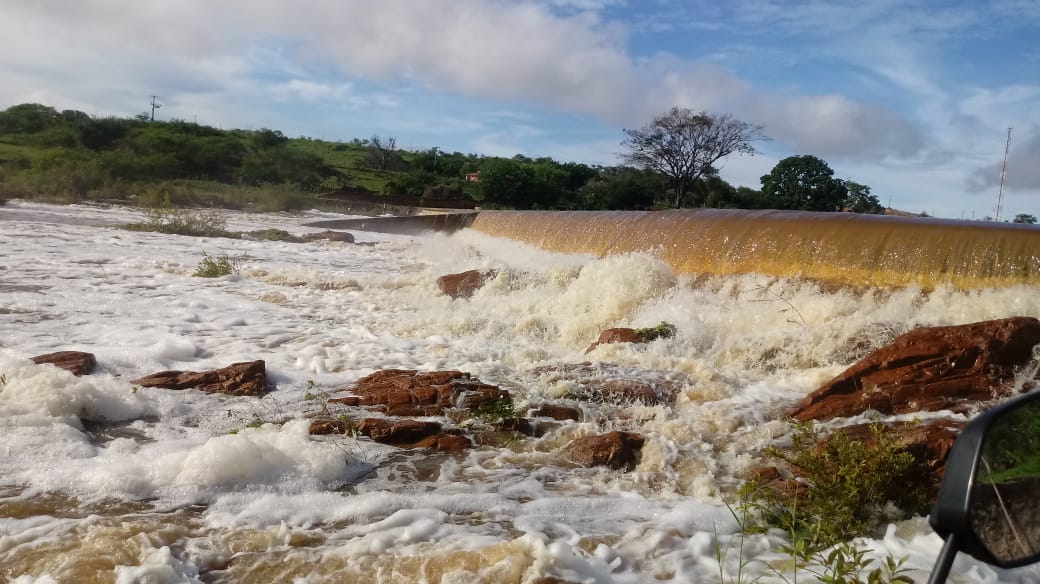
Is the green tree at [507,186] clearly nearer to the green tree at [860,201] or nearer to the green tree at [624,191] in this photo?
the green tree at [624,191]

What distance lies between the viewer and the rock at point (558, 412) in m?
4.33

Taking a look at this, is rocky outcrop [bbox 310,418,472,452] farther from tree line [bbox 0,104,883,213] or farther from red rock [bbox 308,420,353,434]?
tree line [bbox 0,104,883,213]

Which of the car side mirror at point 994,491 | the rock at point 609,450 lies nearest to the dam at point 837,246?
the rock at point 609,450

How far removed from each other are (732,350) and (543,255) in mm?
8887

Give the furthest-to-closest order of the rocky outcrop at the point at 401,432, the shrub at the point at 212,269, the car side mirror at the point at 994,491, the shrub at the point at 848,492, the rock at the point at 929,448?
the shrub at the point at 212,269 < the rocky outcrop at the point at 401,432 < the rock at the point at 929,448 < the shrub at the point at 848,492 < the car side mirror at the point at 994,491

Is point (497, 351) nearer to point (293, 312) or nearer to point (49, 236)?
point (293, 312)

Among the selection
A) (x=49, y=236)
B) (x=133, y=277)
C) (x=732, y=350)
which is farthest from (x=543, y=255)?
(x=49, y=236)

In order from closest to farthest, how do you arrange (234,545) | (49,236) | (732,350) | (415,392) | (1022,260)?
(234,545) → (415,392) → (732,350) → (1022,260) → (49,236)

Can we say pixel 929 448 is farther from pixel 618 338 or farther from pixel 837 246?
pixel 837 246

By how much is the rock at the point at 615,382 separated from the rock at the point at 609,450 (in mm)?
837

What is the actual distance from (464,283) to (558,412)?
5.22 metres

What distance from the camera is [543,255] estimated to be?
14.6m

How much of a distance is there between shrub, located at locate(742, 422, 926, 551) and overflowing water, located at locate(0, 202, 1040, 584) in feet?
0.41

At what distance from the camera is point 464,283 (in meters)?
9.42
